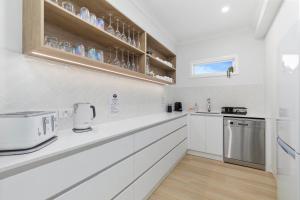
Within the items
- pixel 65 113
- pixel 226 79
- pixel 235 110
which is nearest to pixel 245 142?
pixel 235 110

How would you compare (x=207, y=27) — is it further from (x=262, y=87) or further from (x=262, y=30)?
(x=262, y=87)

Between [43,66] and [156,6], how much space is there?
192cm

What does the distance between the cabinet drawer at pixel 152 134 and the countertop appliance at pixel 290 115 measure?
1.25m

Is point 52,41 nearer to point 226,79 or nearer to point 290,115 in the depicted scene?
point 290,115

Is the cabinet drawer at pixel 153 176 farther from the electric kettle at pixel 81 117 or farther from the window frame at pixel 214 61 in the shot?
the window frame at pixel 214 61

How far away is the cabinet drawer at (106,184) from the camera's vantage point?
97 centimetres

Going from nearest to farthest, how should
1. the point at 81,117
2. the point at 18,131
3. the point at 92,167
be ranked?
the point at 18,131
the point at 92,167
the point at 81,117

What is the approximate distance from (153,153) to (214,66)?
8.65 ft

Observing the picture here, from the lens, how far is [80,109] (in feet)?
4.41

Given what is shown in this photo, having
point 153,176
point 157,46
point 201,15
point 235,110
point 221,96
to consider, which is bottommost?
point 153,176

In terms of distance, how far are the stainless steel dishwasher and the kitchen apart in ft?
0.06

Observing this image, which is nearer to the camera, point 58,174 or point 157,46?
point 58,174

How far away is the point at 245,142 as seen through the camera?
2643 mm

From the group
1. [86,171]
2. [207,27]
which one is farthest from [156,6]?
[86,171]
